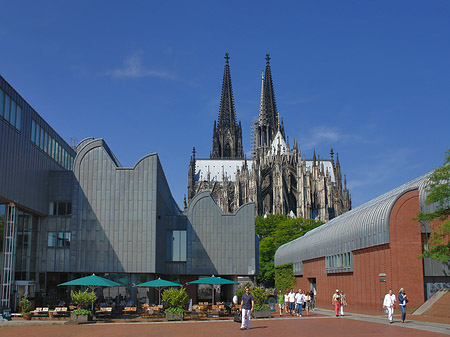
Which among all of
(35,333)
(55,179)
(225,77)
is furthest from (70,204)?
(225,77)

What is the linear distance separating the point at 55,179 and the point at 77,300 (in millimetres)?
14054

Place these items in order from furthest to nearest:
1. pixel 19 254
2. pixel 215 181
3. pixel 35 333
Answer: pixel 215 181 → pixel 19 254 → pixel 35 333

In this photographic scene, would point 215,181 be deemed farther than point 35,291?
Yes

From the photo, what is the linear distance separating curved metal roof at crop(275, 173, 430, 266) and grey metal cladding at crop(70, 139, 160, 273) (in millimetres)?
13856

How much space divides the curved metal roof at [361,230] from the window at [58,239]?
65.1 ft

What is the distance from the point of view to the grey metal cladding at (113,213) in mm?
36875

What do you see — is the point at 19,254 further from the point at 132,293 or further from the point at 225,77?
the point at 225,77

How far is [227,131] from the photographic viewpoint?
149500 mm

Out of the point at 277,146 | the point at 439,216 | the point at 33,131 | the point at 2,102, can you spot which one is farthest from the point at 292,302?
the point at 277,146

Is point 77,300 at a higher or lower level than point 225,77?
lower

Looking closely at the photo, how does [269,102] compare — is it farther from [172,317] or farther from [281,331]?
[281,331]

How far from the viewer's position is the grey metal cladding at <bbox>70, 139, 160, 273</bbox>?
36875mm

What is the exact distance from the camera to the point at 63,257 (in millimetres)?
36812

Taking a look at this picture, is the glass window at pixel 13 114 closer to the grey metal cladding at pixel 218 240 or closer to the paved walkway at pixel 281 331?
the paved walkway at pixel 281 331
